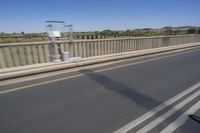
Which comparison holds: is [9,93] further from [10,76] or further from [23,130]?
[23,130]

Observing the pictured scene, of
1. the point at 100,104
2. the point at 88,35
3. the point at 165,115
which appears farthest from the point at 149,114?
the point at 88,35

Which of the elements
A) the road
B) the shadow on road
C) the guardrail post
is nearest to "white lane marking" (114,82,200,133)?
the road

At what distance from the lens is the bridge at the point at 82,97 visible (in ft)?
10.4

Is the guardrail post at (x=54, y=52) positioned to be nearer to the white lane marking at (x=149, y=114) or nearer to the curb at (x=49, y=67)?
the curb at (x=49, y=67)

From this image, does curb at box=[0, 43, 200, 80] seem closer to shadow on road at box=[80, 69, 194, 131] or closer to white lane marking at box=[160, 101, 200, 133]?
shadow on road at box=[80, 69, 194, 131]

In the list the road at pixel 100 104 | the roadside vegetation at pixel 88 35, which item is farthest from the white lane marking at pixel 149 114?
the roadside vegetation at pixel 88 35

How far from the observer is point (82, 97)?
4.47 metres

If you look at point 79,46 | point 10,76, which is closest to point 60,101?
point 10,76

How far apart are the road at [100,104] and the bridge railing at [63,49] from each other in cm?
149

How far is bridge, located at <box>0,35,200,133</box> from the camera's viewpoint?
3170 mm

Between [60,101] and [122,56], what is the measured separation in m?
7.02

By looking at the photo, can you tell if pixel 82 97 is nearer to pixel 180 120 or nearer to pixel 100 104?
pixel 100 104

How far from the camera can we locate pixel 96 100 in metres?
4.29

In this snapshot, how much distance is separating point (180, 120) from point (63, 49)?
650cm
